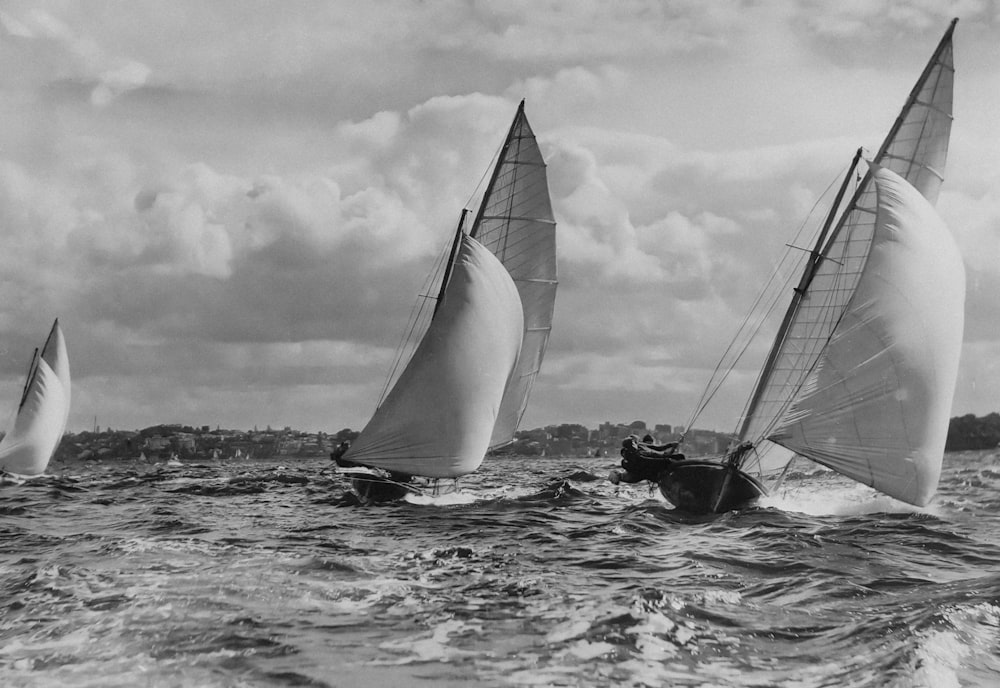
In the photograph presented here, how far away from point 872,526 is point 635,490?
19008 millimetres

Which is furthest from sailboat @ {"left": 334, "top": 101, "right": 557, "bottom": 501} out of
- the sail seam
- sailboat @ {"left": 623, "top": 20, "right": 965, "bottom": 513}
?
sailboat @ {"left": 623, "top": 20, "right": 965, "bottom": 513}

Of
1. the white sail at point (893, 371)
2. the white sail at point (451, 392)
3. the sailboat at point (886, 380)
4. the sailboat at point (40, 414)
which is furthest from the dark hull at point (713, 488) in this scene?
the sailboat at point (40, 414)

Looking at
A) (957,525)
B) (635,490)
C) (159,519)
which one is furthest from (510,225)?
(957,525)

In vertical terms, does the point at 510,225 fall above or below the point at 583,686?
above

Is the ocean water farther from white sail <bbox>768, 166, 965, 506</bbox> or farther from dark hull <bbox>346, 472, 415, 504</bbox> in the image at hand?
dark hull <bbox>346, 472, 415, 504</bbox>

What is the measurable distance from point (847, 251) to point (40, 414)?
5207cm

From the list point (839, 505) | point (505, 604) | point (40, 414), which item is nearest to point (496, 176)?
point (839, 505)

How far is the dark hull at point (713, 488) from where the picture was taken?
27.5 meters

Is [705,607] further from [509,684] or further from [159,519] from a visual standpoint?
[159,519]

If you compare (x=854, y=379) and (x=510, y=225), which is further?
(x=510, y=225)

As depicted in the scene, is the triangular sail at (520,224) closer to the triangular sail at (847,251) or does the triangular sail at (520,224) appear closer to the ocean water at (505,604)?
the triangular sail at (847,251)

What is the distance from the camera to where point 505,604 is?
13.4 meters

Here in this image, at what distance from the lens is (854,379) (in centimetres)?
2397

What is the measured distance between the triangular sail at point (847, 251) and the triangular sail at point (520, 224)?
396 inches
